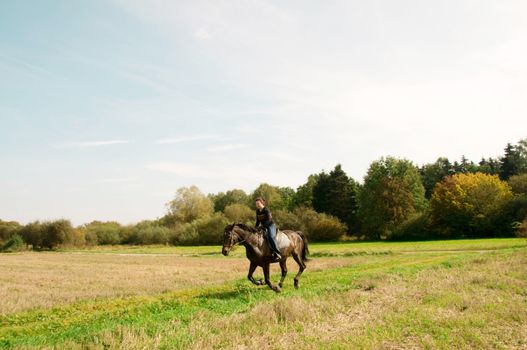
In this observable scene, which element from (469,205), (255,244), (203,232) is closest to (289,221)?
(203,232)

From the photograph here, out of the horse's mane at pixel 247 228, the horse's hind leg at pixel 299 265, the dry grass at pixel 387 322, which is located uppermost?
the horse's mane at pixel 247 228

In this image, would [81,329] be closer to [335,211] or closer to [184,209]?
[335,211]

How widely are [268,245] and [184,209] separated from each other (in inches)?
3905

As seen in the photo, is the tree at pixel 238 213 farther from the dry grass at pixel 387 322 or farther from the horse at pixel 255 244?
the dry grass at pixel 387 322

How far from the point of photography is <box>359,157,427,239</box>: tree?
248 ft

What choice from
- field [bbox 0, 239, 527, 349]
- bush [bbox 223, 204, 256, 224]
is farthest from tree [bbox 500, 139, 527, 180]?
field [bbox 0, 239, 527, 349]

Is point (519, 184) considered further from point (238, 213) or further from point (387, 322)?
point (387, 322)

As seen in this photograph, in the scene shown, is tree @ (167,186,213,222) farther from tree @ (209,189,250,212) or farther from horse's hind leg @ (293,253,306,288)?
horse's hind leg @ (293,253,306,288)

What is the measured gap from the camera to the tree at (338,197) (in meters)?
86.1

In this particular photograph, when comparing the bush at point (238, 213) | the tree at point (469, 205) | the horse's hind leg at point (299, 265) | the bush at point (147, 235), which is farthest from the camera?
the bush at point (147, 235)

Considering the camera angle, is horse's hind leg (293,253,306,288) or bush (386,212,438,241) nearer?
horse's hind leg (293,253,306,288)

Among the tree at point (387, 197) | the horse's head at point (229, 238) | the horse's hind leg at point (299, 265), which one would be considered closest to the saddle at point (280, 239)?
the horse's hind leg at point (299, 265)

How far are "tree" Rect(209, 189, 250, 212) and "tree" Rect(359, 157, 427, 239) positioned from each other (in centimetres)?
4410

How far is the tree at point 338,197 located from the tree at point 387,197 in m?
5.13
